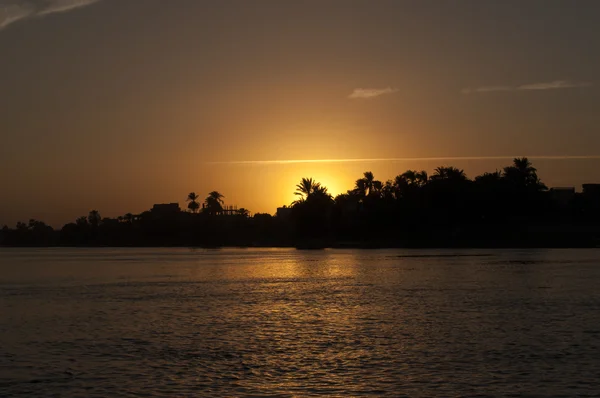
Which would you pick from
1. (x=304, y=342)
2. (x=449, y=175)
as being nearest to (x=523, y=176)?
(x=449, y=175)

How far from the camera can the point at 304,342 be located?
90.5 ft

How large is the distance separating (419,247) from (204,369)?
157896 millimetres

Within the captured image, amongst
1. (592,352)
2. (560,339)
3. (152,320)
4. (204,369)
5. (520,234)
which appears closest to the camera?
(204,369)

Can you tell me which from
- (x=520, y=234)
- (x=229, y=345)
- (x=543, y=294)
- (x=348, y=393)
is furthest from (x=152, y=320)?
(x=520, y=234)

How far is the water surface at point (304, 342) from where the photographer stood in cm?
2025

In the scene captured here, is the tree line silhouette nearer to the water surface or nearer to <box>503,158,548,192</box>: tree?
<box>503,158,548,192</box>: tree

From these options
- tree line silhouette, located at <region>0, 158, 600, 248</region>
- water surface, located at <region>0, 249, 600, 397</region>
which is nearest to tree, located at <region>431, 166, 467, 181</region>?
tree line silhouette, located at <region>0, 158, 600, 248</region>

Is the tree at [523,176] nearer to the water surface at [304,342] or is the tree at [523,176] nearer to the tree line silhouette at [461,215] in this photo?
the tree line silhouette at [461,215]

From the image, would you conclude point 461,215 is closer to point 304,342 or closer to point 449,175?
point 449,175

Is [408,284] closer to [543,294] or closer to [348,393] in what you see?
[543,294]

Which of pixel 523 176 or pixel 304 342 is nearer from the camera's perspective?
pixel 304 342

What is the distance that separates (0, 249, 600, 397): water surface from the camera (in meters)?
20.2

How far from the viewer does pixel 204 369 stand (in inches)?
896

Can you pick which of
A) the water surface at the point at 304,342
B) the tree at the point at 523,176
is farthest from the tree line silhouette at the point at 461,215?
the water surface at the point at 304,342
